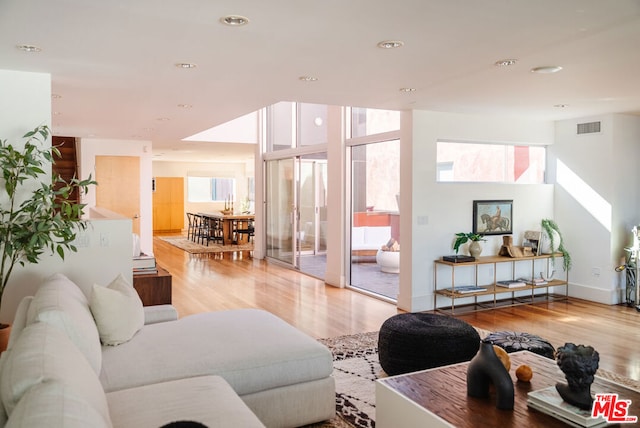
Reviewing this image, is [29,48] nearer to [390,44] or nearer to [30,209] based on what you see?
[30,209]

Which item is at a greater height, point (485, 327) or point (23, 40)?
point (23, 40)

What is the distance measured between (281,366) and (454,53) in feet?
7.64

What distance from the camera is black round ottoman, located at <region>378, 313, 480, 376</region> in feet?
11.5

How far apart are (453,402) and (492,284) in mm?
4195

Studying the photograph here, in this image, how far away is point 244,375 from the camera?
2.69 m

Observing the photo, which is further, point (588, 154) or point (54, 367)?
point (588, 154)

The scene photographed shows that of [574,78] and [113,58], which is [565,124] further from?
[113,58]

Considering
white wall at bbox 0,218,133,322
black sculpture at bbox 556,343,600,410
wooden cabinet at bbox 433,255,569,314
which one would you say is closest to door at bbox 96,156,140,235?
white wall at bbox 0,218,133,322

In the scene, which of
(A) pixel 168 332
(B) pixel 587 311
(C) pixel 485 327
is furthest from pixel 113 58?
(B) pixel 587 311

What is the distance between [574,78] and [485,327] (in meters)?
2.53

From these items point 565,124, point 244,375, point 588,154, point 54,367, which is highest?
point 565,124

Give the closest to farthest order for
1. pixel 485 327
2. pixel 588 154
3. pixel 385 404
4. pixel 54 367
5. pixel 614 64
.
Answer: pixel 54 367 → pixel 385 404 → pixel 614 64 → pixel 485 327 → pixel 588 154

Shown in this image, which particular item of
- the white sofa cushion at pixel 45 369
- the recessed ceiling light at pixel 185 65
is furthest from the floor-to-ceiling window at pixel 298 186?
the white sofa cushion at pixel 45 369

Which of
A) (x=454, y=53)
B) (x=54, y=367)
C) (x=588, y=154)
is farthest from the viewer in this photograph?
(x=588, y=154)
